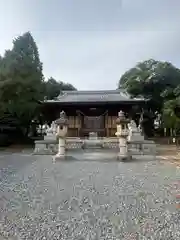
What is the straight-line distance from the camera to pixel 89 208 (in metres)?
4.07

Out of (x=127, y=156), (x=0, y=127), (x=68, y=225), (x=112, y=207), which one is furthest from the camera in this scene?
(x=0, y=127)

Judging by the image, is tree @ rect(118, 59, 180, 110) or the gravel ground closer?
the gravel ground

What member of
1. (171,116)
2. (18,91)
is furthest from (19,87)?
(171,116)

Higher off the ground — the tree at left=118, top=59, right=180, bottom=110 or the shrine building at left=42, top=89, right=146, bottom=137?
the tree at left=118, top=59, right=180, bottom=110

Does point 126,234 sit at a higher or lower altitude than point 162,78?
lower

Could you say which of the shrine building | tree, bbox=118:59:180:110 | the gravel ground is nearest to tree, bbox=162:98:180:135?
the shrine building

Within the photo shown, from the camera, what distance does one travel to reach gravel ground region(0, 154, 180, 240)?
312 centimetres

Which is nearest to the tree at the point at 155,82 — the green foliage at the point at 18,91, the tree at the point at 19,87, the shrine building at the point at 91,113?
the shrine building at the point at 91,113

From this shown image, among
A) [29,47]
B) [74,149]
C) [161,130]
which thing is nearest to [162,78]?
[161,130]

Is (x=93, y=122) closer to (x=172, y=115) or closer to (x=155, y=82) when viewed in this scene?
(x=172, y=115)

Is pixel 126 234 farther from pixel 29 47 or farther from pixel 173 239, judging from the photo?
pixel 29 47

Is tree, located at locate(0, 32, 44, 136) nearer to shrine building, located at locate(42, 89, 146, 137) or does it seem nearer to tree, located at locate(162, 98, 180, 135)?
shrine building, located at locate(42, 89, 146, 137)

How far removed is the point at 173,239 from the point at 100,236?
0.86m

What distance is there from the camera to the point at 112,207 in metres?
4.12
